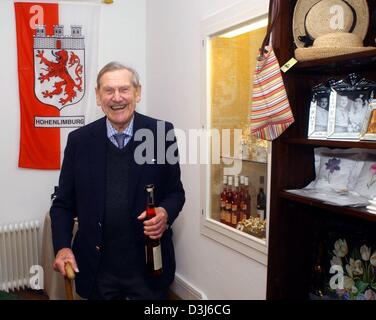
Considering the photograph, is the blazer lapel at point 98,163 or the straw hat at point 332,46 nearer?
the straw hat at point 332,46

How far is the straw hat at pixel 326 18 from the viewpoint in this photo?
1.42 m

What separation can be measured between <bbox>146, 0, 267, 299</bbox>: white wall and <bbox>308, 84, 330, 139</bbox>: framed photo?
108cm

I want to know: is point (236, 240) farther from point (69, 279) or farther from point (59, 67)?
point (59, 67)

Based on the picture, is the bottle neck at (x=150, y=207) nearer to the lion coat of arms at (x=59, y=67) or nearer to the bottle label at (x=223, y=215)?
the bottle label at (x=223, y=215)

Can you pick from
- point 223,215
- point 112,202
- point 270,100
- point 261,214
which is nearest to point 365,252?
point 270,100

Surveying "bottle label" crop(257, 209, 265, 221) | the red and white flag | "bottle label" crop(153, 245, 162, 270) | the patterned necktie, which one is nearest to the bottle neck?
"bottle label" crop(153, 245, 162, 270)

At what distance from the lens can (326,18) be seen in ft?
4.73

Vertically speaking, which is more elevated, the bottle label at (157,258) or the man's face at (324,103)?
the man's face at (324,103)

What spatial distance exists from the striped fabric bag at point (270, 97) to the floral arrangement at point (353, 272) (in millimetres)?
545

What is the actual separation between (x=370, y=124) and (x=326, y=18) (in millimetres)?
450

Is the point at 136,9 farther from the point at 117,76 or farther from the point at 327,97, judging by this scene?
the point at 327,97

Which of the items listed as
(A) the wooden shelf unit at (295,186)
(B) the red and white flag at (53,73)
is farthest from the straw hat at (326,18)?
(B) the red and white flag at (53,73)

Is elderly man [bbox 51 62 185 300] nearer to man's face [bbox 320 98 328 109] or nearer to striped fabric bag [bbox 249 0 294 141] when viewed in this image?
striped fabric bag [bbox 249 0 294 141]

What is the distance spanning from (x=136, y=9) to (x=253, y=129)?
261 cm
